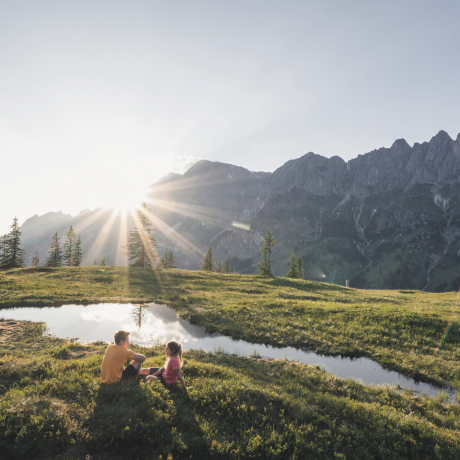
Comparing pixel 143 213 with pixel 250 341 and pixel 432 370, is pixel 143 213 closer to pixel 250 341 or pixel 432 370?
pixel 250 341

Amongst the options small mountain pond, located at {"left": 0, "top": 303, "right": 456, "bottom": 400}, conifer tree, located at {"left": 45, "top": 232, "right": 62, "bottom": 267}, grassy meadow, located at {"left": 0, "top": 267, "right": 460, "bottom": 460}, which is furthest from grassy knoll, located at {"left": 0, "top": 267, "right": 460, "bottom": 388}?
conifer tree, located at {"left": 45, "top": 232, "right": 62, "bottom": 267}

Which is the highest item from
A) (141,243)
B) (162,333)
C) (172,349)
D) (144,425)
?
(141,243)

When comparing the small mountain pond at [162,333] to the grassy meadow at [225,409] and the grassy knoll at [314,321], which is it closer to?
the grassy knoll at [314,321]

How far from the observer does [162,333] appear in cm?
1775

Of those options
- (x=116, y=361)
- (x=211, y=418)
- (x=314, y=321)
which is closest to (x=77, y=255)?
(x=314, y=321)

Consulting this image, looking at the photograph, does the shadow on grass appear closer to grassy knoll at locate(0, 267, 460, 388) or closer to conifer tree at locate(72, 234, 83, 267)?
grassy knoll at locate(0, 267, 460, 388)

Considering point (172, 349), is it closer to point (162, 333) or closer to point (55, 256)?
point (162, 333)

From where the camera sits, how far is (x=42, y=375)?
31.9 feet

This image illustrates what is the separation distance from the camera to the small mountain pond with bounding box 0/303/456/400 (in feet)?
42.0

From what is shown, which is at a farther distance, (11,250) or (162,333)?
(11,250)

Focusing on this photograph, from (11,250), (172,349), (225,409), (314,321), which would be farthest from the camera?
(11,250)

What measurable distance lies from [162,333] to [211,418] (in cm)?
1092

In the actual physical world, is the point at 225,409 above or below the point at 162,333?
above

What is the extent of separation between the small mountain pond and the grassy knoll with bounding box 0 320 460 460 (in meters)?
2.29
